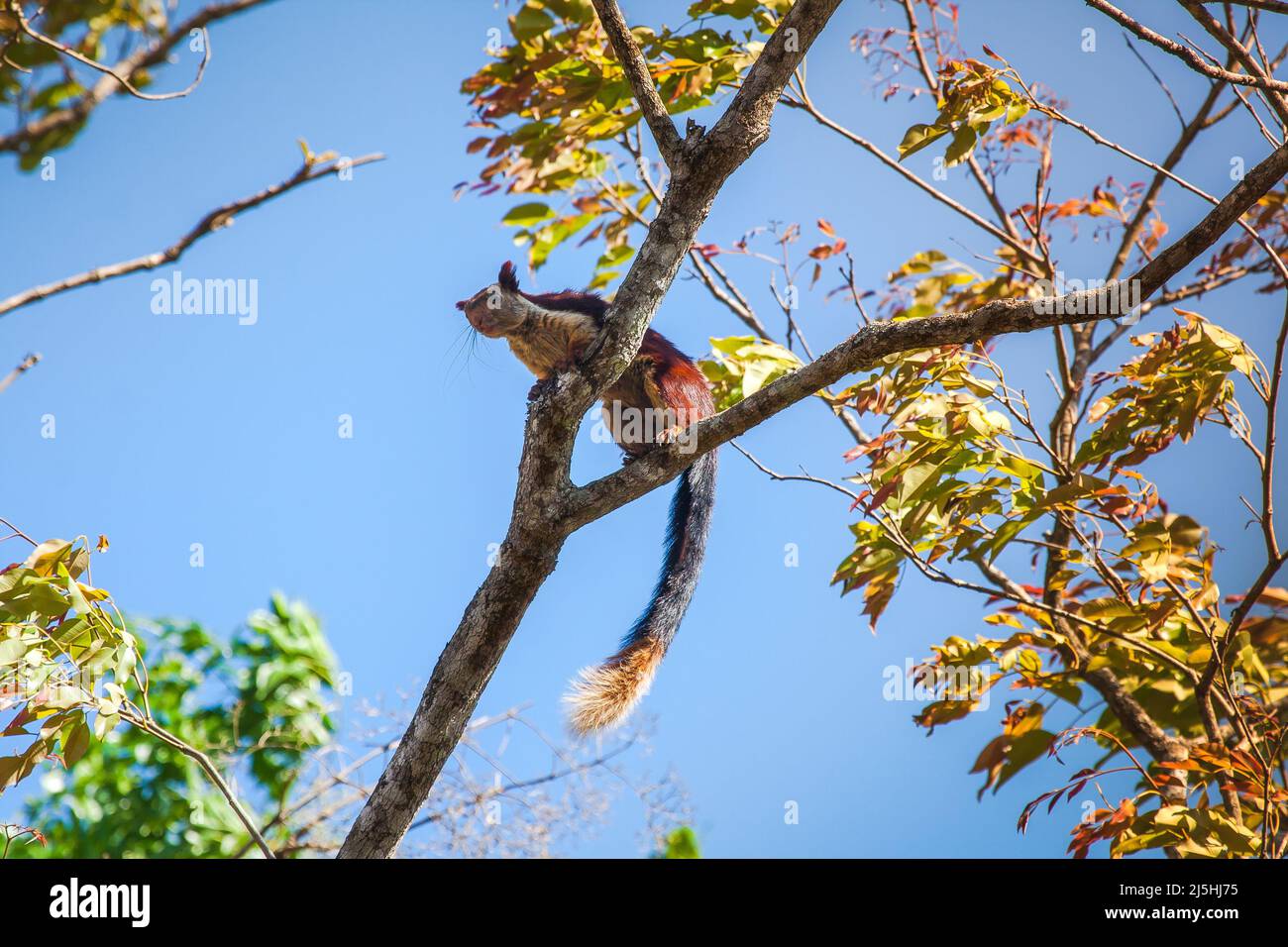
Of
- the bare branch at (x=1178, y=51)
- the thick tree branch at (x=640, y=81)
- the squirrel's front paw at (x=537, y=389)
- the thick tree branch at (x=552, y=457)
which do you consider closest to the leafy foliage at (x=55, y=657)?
the thick tree branch at (x=552, y=457)

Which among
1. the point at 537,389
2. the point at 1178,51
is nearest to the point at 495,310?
the point at 537,389

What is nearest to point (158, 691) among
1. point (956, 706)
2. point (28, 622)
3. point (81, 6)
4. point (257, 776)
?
point (257, 776)

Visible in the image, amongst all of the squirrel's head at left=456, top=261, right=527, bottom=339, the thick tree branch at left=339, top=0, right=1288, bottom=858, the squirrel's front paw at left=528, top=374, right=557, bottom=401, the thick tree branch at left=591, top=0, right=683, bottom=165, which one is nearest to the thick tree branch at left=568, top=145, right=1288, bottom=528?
the thick tree branch at left=339, top=0, right=1288, bottom=858

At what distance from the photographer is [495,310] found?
4.16 m

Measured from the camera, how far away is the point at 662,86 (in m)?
3.58

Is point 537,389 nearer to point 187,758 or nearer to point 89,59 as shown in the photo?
point 89,59

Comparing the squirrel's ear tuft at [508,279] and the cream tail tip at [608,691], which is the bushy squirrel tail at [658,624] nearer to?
the cream tail tip at [608,691]

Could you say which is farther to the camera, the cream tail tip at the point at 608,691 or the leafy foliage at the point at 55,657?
the cream tail tip at the point at 608,691

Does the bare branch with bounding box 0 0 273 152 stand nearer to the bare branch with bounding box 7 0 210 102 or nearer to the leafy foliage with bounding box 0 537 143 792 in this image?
the bare branch with bounding box 7 0 210 102

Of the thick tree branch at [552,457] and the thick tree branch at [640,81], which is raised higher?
the thick tree branch at [640,81]

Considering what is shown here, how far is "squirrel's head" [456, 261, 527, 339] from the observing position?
4164 millimetres

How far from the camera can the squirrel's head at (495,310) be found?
164 inches
